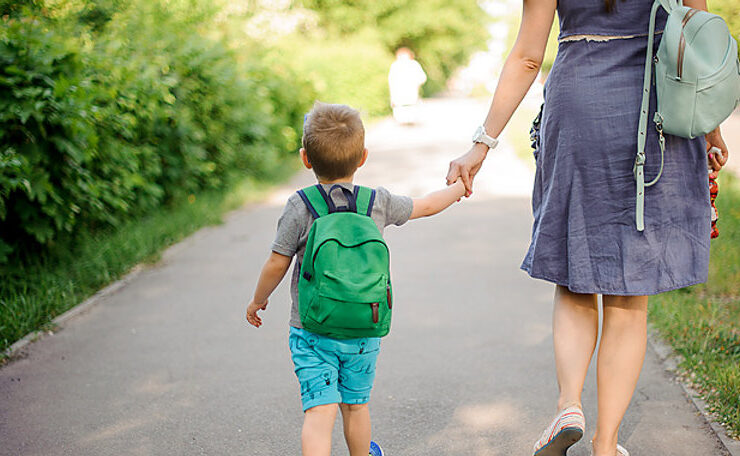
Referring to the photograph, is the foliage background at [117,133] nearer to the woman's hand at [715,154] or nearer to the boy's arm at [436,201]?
the boy's arm at [436,201]

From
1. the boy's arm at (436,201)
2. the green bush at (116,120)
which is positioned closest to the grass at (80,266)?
the green bush at (116,120)

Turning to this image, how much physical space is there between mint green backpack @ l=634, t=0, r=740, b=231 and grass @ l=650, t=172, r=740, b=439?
1.38m

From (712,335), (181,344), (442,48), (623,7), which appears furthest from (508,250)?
(442,48)

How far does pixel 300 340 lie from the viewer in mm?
2510

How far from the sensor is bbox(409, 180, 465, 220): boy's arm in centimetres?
261

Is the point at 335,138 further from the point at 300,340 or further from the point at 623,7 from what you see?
the point at 623,7

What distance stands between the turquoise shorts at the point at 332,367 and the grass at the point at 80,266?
2344 mm

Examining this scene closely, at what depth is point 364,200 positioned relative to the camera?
8.17 feet

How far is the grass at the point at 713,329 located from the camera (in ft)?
10.9

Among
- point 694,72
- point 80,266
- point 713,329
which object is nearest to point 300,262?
point 694,72

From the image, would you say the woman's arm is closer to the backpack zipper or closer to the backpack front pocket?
the backpack zipper

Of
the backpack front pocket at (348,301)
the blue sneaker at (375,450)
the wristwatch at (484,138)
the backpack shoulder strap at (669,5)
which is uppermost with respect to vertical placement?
the backpack shoulder strap at (669,5)

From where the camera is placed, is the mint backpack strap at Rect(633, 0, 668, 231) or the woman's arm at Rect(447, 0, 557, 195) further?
the woman's arm at Rect(447, 0, 557, 195)

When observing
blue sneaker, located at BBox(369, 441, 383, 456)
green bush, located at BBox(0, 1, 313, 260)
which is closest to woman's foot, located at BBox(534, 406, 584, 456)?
blue sneaker, located at BBox(369, 441, 383, 456)
